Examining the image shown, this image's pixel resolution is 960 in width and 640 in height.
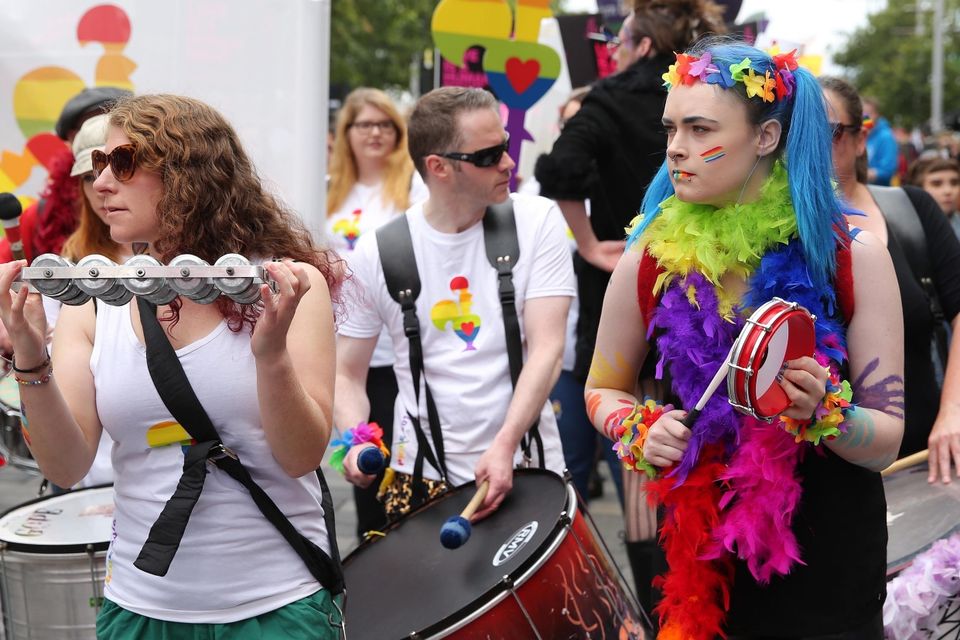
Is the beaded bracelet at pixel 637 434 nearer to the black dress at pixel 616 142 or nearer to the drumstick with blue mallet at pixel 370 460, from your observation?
the drumstick with blue mallet at pixel 370 460

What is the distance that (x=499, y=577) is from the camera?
2627 mm

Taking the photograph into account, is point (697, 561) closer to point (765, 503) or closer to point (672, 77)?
point (765, 503)

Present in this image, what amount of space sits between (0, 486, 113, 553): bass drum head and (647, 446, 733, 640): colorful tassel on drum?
148 centimetres

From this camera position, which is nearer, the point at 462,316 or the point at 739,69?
the point at 739,69

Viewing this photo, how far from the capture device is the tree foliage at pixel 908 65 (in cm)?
4781

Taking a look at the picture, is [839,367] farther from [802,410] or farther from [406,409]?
[406,409]

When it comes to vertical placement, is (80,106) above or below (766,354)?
above

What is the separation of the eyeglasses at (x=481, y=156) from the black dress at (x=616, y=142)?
581 mm

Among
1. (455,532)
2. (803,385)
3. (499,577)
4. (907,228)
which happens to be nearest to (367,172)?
(907,228)

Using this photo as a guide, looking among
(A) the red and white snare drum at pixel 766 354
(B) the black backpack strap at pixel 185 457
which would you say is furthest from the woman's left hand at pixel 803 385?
(B) the black backpack strap at pixel 185 457

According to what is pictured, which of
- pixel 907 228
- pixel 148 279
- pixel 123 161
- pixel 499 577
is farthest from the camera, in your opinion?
pixel 907 228

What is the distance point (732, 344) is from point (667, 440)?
0.23 metres

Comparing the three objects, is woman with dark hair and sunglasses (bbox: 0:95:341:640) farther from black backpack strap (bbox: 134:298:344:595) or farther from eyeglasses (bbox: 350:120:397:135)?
eyeglasses (bbox: 350:120:397:135)

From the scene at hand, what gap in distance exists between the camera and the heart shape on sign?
18.4ft
